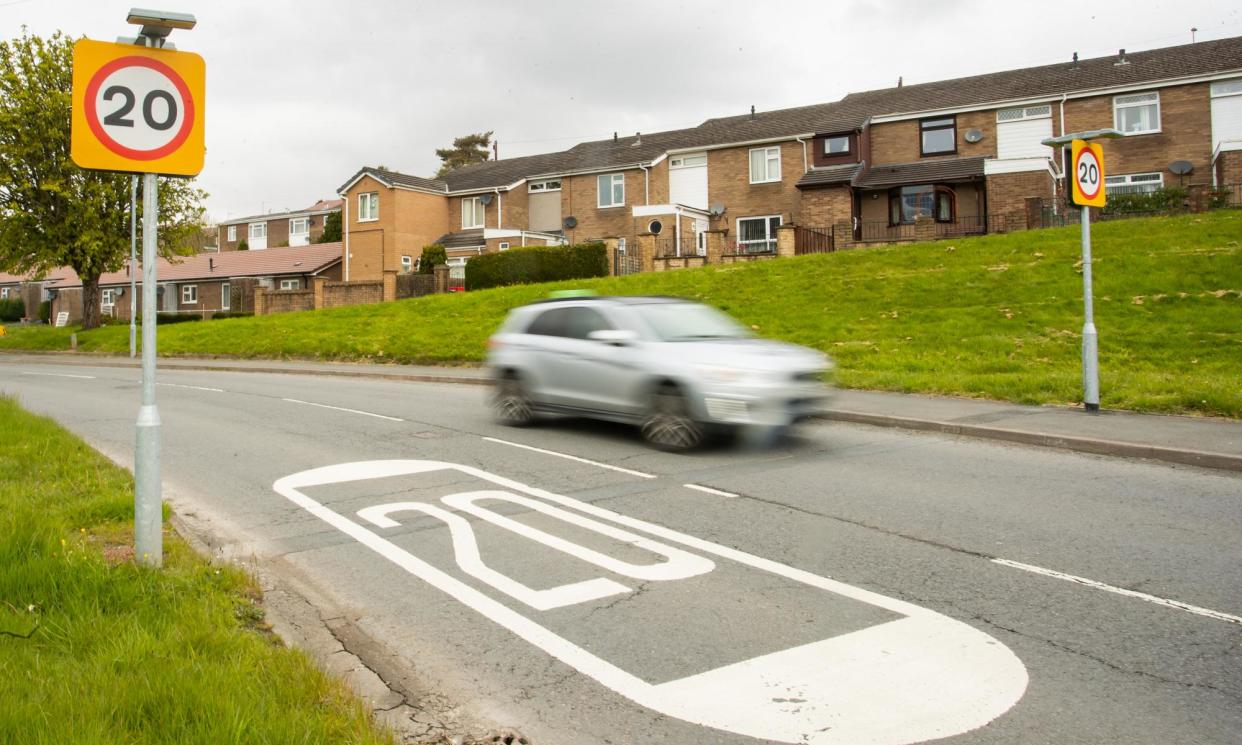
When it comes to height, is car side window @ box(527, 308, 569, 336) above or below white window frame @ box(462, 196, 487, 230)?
below

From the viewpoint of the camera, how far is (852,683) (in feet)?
12.3

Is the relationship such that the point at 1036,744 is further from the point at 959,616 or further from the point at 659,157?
the point at 659,157

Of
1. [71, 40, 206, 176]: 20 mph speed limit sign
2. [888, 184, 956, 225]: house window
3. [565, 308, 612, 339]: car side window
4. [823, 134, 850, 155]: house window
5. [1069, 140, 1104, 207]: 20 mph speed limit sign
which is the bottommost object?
[565, 308, 612, 339]: car side window

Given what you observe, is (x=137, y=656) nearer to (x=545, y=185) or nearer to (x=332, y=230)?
(x=545, y=185)

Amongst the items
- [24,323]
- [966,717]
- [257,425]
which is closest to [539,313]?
[257,425]

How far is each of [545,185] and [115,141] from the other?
4535cm

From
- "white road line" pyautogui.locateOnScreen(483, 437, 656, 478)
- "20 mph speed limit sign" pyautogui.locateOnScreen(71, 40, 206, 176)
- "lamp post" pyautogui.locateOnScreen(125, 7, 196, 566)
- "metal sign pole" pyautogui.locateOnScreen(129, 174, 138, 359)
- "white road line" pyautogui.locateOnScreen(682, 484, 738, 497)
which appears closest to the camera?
"20 mph speed limit sign" pyautogui.locateOnScreen(71, 40, 206, 176)

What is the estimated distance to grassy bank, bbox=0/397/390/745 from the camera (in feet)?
9.76

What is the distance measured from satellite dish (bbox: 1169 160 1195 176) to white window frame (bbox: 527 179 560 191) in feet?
95.9

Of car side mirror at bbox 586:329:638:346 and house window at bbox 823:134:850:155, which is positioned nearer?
car side mirror at bbox 586:329:638:346

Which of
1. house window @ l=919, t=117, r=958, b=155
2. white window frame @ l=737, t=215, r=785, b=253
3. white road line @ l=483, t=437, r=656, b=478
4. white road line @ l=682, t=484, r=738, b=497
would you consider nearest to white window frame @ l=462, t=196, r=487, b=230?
Answer: white window frame @ l=737, t=215, r=785, b=253

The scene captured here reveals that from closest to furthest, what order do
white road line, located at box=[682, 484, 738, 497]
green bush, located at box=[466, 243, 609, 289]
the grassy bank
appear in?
the grassy bank < white road line, located at box=[682, 484, 738, 497] < green bush, located at box=[466, 243, 609, 289]

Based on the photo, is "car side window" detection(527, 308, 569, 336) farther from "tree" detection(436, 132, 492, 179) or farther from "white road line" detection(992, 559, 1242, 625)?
"tree" detection(436, 132, 492, 179)

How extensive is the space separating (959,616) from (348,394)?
45.3 ft
